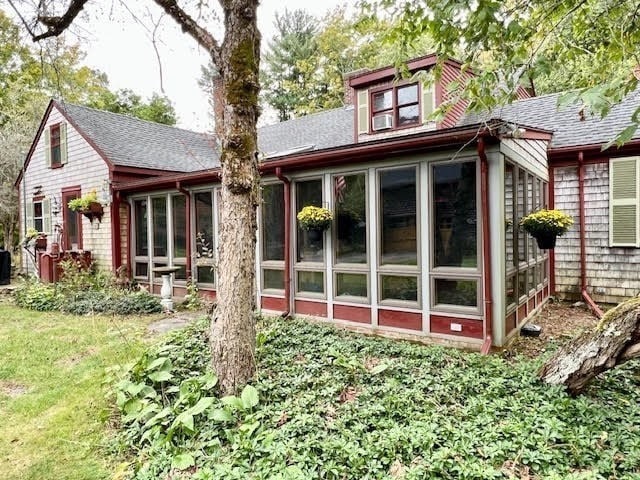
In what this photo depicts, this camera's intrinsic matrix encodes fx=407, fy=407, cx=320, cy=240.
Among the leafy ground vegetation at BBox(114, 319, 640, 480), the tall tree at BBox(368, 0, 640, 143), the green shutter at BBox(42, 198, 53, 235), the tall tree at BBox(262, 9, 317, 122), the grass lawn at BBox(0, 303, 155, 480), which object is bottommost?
the grass lawn at BBox(0, 303, 155, 480)

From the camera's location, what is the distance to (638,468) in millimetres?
2316

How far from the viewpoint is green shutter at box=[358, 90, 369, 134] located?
9.23 meters

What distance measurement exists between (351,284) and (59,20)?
4.63 meters

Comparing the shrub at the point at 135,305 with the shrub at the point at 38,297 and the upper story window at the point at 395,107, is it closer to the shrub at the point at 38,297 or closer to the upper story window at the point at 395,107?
the shrub at the point at 38,297

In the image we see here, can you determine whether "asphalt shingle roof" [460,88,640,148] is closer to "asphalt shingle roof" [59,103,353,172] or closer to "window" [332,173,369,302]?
"window" [332,173,369,302]

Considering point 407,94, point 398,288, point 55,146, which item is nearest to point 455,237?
point 398,288

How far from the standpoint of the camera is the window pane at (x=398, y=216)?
5035mm

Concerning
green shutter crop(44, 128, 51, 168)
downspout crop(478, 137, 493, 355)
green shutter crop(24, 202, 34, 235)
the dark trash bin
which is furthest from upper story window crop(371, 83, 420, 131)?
the dark trash bin

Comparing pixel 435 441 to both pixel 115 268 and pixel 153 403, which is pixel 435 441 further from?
pixel 115 268

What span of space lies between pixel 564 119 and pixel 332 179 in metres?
5.44

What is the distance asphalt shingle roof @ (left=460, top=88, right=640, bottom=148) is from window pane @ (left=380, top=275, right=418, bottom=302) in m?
3.09

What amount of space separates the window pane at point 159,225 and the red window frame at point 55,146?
4473 mm

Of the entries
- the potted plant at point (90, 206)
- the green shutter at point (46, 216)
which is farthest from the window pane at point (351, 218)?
the green shutter at point (46, 216)

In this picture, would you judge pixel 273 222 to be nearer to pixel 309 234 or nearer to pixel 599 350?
pixel 309 234
